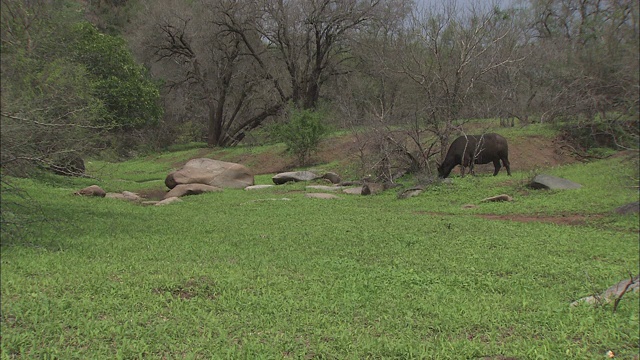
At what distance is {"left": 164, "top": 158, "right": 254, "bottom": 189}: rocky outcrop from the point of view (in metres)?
18.2

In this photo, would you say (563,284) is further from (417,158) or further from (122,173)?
(122,173)

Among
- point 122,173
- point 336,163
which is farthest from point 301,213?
point 122,173

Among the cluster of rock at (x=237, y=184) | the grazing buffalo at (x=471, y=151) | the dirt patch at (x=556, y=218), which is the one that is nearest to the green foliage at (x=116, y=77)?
the cluster of rock at (x=237, y=184)

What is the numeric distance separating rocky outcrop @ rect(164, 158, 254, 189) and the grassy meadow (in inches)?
294

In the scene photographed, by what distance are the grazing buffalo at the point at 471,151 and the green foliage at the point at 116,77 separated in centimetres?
1612

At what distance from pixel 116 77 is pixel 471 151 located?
1918 cm

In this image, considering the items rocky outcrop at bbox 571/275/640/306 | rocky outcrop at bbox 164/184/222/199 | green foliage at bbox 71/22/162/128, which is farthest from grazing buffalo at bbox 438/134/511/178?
green foliage at bbox 71/22/162/128

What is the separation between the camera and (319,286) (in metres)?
5.65

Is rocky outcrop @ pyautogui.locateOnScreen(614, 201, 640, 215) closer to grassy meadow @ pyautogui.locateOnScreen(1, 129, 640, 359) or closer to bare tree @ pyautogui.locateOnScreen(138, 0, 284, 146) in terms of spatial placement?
grassy meadow @ pyautogui.locateOnScreen(1, 129, 640, 359)

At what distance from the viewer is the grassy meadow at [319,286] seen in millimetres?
4086

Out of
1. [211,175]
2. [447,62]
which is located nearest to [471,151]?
[447,62]

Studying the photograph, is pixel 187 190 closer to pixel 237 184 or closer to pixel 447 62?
pixel 237 184

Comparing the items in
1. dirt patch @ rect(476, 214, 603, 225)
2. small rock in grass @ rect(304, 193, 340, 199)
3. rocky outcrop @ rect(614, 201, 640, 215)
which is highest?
rocky outcrop @ rect(614, 201, 640, 215)

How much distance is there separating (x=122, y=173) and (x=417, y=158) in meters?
16.9
